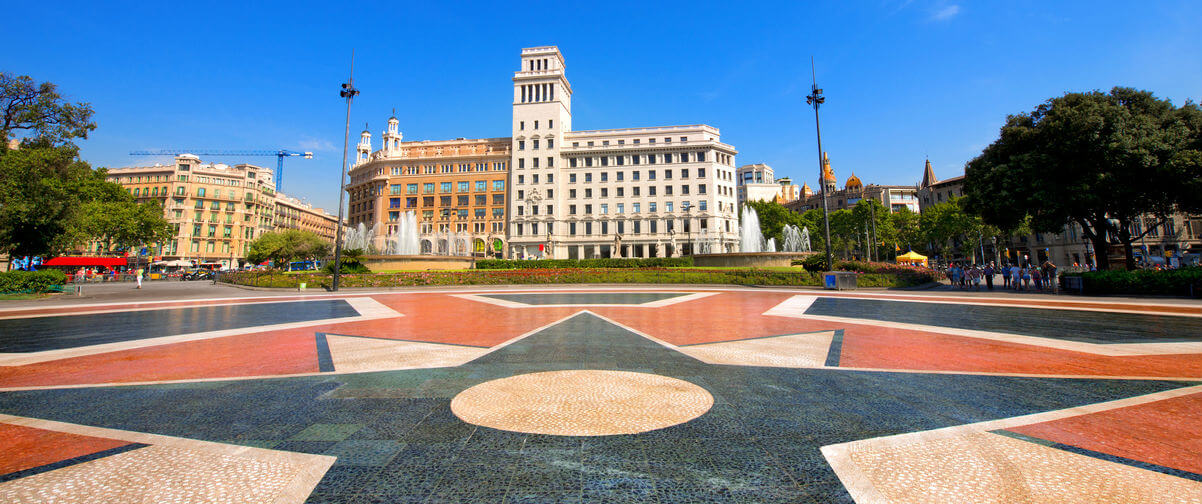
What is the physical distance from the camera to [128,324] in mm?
11297

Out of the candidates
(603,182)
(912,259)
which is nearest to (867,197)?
(912,259)

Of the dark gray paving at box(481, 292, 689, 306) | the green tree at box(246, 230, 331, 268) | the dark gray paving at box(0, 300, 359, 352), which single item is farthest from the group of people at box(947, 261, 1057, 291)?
the green tree at box(246, 230, 331, 268)

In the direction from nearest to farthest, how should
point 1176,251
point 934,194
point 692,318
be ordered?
point 692,318 < point 1176,251 < point 934,194

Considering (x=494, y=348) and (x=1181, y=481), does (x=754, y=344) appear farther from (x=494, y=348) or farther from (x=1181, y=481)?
(x=1181, y=481)

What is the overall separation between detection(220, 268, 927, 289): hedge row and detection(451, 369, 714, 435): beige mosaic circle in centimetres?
2212

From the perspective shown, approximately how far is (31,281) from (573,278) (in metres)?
26.9

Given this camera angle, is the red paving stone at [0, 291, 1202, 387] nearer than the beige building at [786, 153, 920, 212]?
Yes

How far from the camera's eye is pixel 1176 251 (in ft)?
157

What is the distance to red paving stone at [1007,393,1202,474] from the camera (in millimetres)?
3025

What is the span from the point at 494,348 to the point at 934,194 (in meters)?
113

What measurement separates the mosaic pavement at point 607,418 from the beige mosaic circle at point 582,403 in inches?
1.2

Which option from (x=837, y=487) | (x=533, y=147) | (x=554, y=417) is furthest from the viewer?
(x=533, y=147)

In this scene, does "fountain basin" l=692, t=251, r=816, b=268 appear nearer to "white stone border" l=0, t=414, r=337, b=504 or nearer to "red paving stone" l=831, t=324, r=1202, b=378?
"red paving stone" l=831, t=324, r=1202, b=378

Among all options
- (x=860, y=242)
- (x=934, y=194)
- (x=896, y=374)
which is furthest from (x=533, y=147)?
(x=934, y=194)
